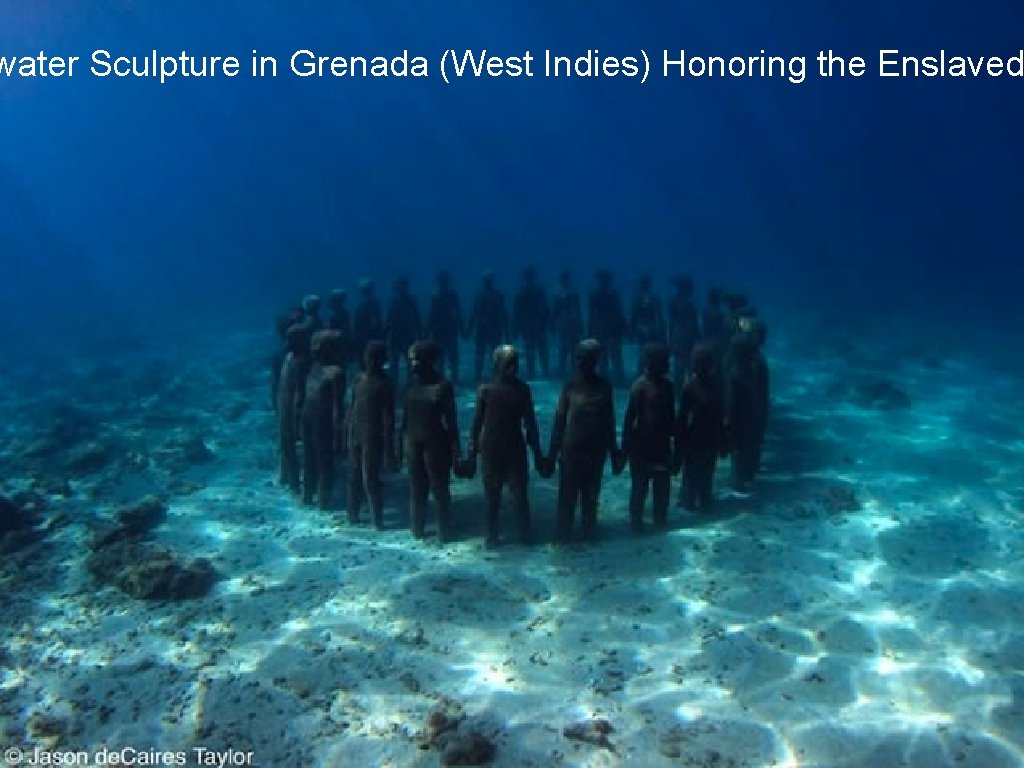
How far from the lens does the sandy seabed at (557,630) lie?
649 cm

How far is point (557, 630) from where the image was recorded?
320 inches

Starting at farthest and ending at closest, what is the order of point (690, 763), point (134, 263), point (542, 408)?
point (134, 263)
point (542, 408)
point (690, 763)

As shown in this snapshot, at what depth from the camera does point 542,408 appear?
1741 cm

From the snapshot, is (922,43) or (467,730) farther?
(922,43)

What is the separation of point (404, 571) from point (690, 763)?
452 centimetres

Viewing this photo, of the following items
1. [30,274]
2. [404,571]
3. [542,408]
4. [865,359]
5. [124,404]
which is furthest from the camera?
[30,274]

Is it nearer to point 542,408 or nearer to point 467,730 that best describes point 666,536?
point 467,730

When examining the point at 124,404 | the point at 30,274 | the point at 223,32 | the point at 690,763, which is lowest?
the point at 690,763

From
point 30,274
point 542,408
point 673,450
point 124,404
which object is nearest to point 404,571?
point 673,450

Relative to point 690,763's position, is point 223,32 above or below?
above

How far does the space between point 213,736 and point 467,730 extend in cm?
213

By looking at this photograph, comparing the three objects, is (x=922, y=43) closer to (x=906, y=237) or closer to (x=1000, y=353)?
(x=906, y=237)

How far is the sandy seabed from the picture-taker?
6.49m

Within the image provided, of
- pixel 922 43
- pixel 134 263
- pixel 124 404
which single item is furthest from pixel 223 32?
pixel 124 404
